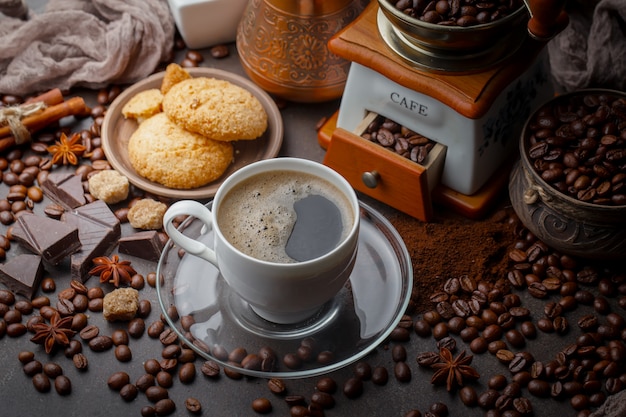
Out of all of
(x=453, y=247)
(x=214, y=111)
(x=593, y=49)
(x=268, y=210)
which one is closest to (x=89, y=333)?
(x=268, y=210)

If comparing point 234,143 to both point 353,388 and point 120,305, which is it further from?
point 353,388

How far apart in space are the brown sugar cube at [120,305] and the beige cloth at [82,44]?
2.45 ft

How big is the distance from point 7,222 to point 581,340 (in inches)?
53.5

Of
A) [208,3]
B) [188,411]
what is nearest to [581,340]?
[188,411]

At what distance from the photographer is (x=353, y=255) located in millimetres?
1365

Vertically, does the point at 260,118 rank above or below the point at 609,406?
above

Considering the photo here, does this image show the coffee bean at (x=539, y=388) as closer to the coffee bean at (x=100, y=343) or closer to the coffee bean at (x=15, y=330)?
the coffee bean at (x=100, y=343)

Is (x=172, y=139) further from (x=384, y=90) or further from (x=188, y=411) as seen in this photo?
(x=188, y=411)

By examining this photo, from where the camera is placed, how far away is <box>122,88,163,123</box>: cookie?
1925 mm

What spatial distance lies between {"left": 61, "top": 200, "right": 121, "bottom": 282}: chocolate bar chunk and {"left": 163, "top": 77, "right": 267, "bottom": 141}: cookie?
294 millimetres

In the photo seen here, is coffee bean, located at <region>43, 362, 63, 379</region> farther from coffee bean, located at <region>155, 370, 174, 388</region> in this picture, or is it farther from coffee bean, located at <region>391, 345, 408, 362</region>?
coffee bean, located at <region>391, 345, 408, 362</region>

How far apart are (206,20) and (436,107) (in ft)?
2.71

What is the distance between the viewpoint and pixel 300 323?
1.48 m

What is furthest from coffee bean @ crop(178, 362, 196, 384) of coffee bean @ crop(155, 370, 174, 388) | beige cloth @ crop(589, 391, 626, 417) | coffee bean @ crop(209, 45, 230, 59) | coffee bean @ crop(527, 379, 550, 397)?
coffee bean @ crop(209, 45, 230, 59)
